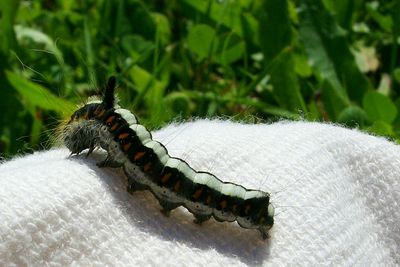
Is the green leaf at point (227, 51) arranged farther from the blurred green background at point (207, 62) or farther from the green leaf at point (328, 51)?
the green leaf at point (328, 51)

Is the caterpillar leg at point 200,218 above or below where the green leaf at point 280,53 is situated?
above

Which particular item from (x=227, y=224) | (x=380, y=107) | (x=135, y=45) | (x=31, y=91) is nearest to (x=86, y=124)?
(x=227, y=224)

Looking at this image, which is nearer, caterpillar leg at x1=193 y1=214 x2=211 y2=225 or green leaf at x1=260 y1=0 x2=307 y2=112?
caterpillar leg at x1=193 y1=214 x2=211 y2=225

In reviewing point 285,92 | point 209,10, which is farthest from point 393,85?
point 209,10

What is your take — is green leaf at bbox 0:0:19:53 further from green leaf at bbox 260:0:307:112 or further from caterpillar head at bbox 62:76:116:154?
caterpillar head at bbox 62:76:116:154

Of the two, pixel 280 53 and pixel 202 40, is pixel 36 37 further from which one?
pixel 280 53

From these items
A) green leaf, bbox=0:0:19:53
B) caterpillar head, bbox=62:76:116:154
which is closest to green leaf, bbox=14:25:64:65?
green leaf, bbox=0:0:19:53

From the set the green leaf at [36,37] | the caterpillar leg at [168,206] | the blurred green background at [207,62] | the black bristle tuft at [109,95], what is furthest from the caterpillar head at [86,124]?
the green leaf at [36,37]
